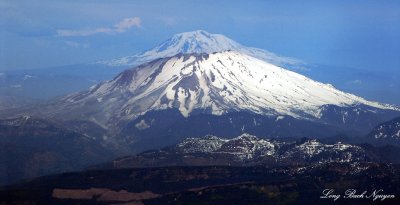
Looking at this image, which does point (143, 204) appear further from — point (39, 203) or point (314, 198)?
point (314, 198)

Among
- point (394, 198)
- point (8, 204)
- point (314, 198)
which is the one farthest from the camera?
point (314, 198)

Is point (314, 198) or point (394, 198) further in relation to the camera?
point (314, 198)

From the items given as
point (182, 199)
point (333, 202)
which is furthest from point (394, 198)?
point (182, 199)

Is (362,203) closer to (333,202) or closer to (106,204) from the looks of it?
(333,202)

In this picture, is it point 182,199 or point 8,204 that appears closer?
point 8,204

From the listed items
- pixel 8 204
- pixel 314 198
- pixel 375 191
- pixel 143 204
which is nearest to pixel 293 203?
pixel 314 198

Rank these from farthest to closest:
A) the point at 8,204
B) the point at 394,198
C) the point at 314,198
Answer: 1. the point at 314,198
2. the point at 8,204
3. the point at 394,198

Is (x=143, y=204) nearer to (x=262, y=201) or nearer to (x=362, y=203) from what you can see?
(x=262, y=201)
